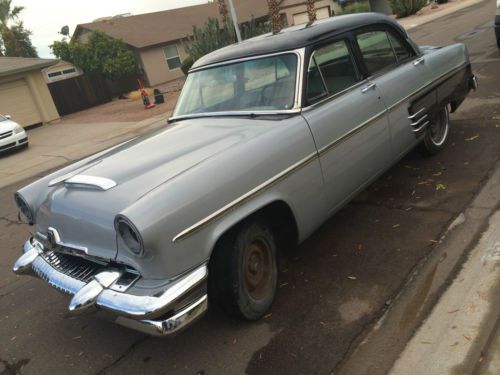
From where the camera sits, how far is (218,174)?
2.71 meters

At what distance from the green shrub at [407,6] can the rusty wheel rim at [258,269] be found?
2886 cm

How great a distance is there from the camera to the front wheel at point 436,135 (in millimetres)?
5078

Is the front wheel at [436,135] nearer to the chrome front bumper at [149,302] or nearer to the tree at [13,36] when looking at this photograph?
the chrome front bumper at [149,302]

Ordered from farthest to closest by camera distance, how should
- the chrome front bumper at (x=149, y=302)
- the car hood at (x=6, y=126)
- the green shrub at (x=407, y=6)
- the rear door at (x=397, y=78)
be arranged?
the green shrub at (x=407, y=6) → the car hood at (x=6, y=126) → the rear door at (x=397, y=78) → the chrome front bumper at (x=149, y=302)

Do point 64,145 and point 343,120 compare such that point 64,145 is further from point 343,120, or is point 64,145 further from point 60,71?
point 60,71

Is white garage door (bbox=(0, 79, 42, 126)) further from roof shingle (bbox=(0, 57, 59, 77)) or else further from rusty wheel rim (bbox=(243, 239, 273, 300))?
rusty wheel rim (bbox=(243, 239, 273, 300))

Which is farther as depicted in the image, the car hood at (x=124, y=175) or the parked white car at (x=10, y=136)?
the parked white car at (x=10, y=136)

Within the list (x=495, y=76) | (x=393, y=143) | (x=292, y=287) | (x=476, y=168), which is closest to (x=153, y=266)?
(x=292, y=287)

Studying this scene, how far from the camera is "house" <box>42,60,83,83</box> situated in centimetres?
2714

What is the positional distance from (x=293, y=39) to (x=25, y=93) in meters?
19.2

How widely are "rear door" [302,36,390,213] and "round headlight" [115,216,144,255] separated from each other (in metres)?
1.50

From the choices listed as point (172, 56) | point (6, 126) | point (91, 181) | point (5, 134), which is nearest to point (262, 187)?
point (91, 181)

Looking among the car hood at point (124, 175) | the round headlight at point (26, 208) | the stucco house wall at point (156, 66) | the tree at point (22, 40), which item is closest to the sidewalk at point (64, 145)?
the round headlight at point (26, 208)

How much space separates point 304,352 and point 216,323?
2.36ft
